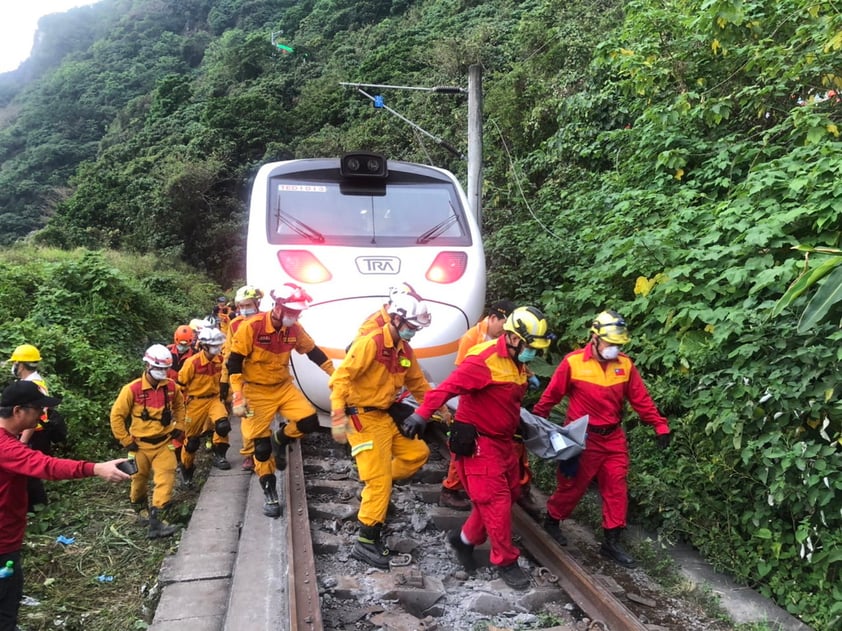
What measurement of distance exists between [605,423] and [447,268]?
210 centimetres

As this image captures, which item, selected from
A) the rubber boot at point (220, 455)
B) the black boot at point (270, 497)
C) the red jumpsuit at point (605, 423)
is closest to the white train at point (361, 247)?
the black boot at point (270, 497)

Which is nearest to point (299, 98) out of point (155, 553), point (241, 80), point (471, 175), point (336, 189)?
point (241, 80)

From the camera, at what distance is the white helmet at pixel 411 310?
397 cm

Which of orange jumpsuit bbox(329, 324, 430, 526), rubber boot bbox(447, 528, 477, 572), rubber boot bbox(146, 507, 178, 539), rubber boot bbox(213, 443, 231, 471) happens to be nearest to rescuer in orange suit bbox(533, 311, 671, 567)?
rubber boot bbox(447, 528, 477, 572)

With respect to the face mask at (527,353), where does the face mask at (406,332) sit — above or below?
above

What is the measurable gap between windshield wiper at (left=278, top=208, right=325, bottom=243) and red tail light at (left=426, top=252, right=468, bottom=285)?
1.07 m

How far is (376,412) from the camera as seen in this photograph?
4.10 meters

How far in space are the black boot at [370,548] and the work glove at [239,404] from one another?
1.46 meters

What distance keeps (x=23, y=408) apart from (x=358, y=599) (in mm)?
2067

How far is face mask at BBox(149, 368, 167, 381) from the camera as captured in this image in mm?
5102

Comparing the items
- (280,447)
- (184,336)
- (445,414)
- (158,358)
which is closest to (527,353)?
(445,414)

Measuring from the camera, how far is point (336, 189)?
6.09 m

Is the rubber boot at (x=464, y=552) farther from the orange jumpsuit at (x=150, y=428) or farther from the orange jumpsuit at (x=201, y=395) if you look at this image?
the orange jumpsuit at (x=201, y=395)

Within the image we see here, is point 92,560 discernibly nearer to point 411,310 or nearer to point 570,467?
point 411,310
